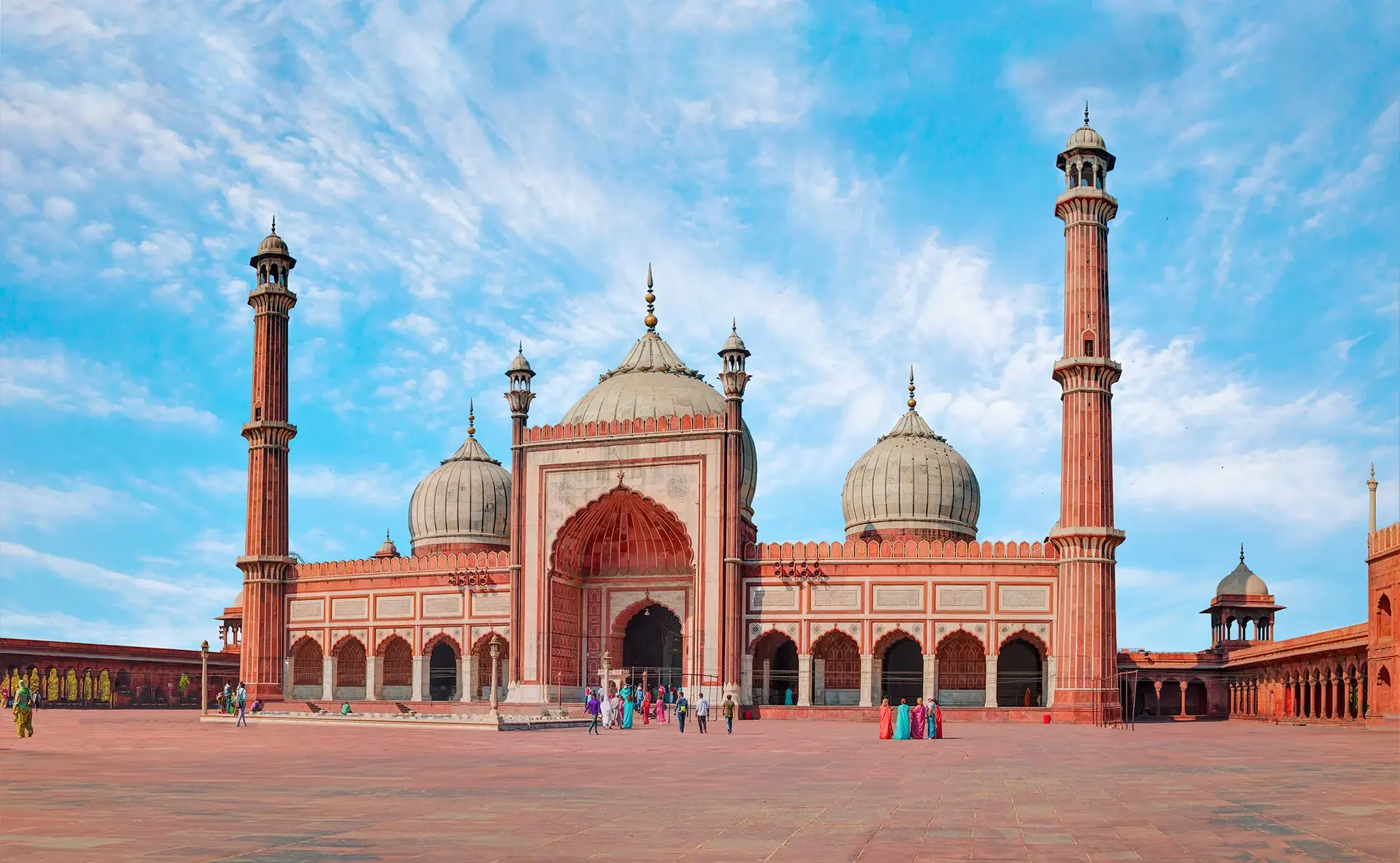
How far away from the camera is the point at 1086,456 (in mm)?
36188

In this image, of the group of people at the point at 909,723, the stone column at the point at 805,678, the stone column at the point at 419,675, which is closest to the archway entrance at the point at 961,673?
the stone column at the point at 805,678

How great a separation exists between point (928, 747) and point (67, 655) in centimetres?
3286

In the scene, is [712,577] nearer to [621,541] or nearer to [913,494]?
[621,541]

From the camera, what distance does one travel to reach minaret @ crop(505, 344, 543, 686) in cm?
3956

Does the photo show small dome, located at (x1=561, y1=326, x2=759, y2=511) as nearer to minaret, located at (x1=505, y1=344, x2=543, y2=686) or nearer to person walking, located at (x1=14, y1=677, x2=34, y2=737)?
minaret, located at (x1=505, y1=344, x2=543, y2=686)

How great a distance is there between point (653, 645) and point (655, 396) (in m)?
7.88

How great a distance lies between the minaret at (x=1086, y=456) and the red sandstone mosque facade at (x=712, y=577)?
0.06m

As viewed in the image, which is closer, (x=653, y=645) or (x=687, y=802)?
(x=687, y=802)

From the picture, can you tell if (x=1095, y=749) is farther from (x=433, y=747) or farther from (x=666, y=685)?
(x=666, y=685)

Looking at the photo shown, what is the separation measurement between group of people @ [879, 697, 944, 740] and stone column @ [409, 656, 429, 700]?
20.5 metres

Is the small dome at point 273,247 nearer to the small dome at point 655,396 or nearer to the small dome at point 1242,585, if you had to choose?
the small dome at point 655,396

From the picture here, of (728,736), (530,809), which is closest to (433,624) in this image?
(728,736)

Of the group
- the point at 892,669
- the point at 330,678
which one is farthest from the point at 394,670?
the point at 892,669

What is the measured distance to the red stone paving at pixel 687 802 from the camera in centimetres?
885
